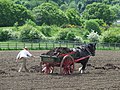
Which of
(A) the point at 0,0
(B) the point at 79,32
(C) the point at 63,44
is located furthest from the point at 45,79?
(A) the point at 0,0

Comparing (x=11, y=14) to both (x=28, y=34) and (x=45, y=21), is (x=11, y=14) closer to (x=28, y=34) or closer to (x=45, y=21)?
(x=45, y=21)

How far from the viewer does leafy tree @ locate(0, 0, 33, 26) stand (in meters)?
87.2

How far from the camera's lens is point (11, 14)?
298 feet

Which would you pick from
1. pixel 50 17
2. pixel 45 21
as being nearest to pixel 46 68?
pixel 50 17

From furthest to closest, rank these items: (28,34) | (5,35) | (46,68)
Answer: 1. (28,34)
2. (5,35)
3. (46,68)

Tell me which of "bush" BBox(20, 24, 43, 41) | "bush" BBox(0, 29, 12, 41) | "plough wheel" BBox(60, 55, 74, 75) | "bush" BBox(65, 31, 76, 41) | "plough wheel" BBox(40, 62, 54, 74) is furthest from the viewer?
"bush" BBox(65, 31, 76, 41)

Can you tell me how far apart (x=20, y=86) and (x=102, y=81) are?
3825mm

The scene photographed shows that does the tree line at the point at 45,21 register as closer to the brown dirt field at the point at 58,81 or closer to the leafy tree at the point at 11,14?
the leafy tree at the point at 11,14

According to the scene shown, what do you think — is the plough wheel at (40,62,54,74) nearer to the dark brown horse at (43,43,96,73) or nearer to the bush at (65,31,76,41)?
the dark brown horse at (43,43,96,73)

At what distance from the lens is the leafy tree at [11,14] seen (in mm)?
87162

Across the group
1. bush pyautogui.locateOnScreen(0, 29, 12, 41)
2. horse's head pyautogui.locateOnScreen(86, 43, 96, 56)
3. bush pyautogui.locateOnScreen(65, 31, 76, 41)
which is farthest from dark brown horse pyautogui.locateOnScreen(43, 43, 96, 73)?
bush pyautogui.locateOnScreen(65, 31, 76, 41)

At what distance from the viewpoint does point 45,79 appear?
16812mm

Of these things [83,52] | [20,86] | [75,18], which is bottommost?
[20,86]

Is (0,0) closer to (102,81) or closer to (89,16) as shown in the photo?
(89,16)
